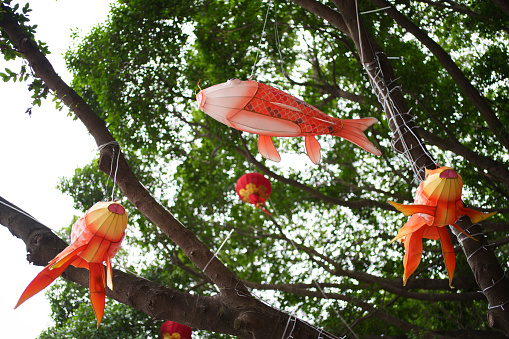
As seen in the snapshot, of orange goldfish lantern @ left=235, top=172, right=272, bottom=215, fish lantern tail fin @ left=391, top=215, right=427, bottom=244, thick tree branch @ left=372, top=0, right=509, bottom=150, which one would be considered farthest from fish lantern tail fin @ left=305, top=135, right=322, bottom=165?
orange goldfish lantern @ left=235, top=172, right=272, bottom=215

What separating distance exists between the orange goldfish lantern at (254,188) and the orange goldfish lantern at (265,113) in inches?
67.1

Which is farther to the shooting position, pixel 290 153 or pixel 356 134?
pixel 290 153

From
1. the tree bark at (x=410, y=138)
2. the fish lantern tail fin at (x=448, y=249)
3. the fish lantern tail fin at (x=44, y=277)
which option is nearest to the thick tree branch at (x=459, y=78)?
the tree bark at (x=410, y=138)

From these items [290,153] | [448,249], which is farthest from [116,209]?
[290,153]

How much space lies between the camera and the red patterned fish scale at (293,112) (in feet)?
7.58

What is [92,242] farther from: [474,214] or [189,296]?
[474,214]

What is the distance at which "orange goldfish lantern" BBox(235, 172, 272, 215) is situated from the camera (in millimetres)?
4195

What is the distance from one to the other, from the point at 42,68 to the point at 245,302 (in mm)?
1715

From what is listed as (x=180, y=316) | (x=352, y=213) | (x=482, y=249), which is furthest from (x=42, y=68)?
(x=352, y=213)

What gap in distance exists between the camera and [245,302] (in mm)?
2496

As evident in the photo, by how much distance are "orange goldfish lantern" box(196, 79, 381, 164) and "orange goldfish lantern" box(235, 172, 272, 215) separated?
170 centimetres

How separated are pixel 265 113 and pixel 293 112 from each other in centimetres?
14

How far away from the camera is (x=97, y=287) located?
225 cm

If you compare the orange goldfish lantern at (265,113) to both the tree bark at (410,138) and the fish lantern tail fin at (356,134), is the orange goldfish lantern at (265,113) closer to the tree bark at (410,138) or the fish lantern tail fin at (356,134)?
the fish lantern tail fin at (356,134)
